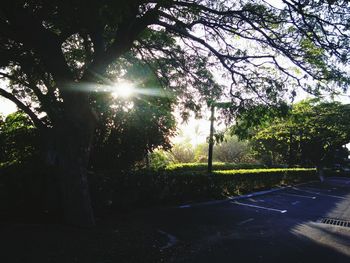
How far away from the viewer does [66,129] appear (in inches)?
328

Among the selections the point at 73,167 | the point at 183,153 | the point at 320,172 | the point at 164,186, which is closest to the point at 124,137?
the point at 164,186

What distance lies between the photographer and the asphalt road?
7199 millimetres

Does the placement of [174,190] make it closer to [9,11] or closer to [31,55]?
[31,55]

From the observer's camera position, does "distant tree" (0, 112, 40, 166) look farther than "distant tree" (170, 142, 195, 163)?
No

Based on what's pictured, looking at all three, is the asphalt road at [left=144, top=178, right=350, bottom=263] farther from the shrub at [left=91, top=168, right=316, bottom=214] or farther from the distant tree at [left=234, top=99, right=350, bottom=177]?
the distant tree at [left=234, top=99, right=350, bottom=177]

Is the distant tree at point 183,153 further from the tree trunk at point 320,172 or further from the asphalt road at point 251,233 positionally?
the asphalt road at point 251,233

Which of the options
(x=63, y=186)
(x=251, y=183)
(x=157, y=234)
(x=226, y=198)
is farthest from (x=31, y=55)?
(x=251, y=183)

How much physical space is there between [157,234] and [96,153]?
29.3ft

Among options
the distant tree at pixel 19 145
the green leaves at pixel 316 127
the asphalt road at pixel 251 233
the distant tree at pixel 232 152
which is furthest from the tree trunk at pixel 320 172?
the distant tree at pixel 19 145

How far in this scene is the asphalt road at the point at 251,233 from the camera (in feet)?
23.6

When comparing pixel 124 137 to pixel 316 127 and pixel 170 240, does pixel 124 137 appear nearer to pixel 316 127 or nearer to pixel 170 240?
pixel 170 240

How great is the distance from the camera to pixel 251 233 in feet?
30.5

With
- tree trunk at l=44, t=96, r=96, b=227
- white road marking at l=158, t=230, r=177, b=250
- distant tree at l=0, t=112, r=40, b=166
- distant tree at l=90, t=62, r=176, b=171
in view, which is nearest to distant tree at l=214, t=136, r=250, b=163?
distant tree at l=90, t=62, r=176, b=171

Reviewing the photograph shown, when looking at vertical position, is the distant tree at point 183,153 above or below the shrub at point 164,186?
above
